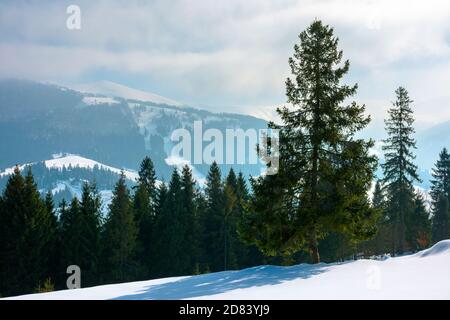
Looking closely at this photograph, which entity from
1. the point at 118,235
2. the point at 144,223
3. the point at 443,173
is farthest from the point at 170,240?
the point at 443,173

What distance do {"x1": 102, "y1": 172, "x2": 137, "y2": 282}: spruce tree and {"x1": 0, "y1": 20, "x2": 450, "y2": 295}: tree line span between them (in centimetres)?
11

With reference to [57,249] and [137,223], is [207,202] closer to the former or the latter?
[137,223]

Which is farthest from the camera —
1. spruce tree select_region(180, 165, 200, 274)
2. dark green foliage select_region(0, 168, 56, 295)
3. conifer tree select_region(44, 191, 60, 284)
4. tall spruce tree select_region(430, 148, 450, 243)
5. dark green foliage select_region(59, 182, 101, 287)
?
tall spruce tree select_region(430, 148, 450, 243)

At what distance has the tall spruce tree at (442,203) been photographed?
6881 cm

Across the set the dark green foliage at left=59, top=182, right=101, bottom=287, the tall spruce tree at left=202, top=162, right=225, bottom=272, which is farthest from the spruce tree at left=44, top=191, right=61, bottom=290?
the tall spruce tree at left=202, top=162, right=225, bottom=272

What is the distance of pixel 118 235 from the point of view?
50.1 metres

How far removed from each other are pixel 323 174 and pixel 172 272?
39124 mm

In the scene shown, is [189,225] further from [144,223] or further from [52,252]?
[52,252]

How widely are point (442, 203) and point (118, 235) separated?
161ft

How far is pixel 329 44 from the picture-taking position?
20.7 m

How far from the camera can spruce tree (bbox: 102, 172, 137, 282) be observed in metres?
50.1

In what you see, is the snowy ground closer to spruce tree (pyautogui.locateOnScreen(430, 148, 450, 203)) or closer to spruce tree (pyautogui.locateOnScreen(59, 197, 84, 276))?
spruce tree (pyautogui.locateOnScreen(59, 197, 84, 276))

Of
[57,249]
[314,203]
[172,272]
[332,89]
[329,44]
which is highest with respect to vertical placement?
[329,44]
